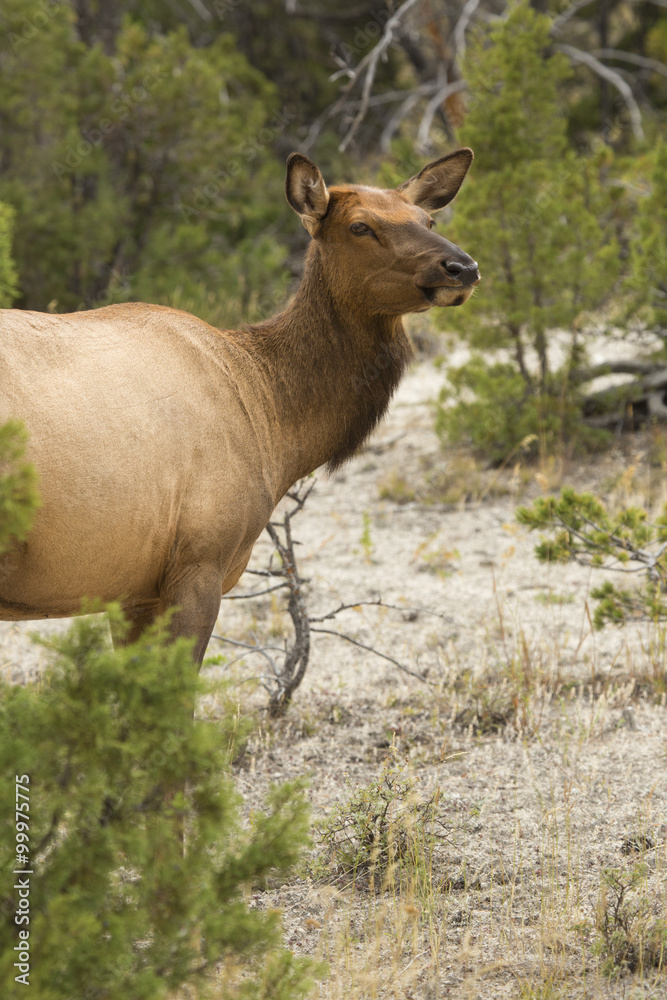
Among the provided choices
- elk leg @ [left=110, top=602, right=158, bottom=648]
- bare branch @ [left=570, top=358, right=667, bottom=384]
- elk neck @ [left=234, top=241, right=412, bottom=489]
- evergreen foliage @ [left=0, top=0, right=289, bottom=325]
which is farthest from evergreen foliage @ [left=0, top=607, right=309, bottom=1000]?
evergreen foliage @ [left=0, top=0, right=289, bottom=325]

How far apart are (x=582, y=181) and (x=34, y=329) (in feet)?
20.1

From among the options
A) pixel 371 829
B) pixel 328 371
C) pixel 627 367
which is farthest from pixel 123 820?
pixel 627 367

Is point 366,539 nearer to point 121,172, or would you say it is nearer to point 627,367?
point 627,367

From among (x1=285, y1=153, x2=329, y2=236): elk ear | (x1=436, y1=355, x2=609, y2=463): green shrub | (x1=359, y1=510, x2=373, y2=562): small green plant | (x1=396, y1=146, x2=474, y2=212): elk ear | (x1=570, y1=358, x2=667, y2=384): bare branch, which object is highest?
(x1=396, y1=146, x2=474, y2=212): elk ear

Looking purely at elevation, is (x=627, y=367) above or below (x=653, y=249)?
below

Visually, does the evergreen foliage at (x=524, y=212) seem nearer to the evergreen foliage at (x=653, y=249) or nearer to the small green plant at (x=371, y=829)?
the evergreen foliage at (x=653, y=249)

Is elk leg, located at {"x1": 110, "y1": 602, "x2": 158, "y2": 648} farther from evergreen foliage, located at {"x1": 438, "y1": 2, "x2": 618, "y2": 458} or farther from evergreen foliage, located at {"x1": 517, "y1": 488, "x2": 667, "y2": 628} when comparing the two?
evergreen foliage, located at {"x1": 438, "y1": 2, "x2": 618, "y2": 458}

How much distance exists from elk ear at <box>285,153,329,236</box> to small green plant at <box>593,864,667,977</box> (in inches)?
110

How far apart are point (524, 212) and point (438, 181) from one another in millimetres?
3534

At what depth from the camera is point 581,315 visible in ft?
25.3

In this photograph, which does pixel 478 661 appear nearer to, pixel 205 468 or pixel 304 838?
pixel 205 468

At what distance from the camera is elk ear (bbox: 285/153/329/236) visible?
12.1 ft

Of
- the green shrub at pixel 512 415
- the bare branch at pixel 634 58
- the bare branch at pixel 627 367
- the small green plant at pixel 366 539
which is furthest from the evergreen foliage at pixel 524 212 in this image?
the bare branch at pixel 634 58

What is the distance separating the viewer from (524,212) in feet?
25.0
